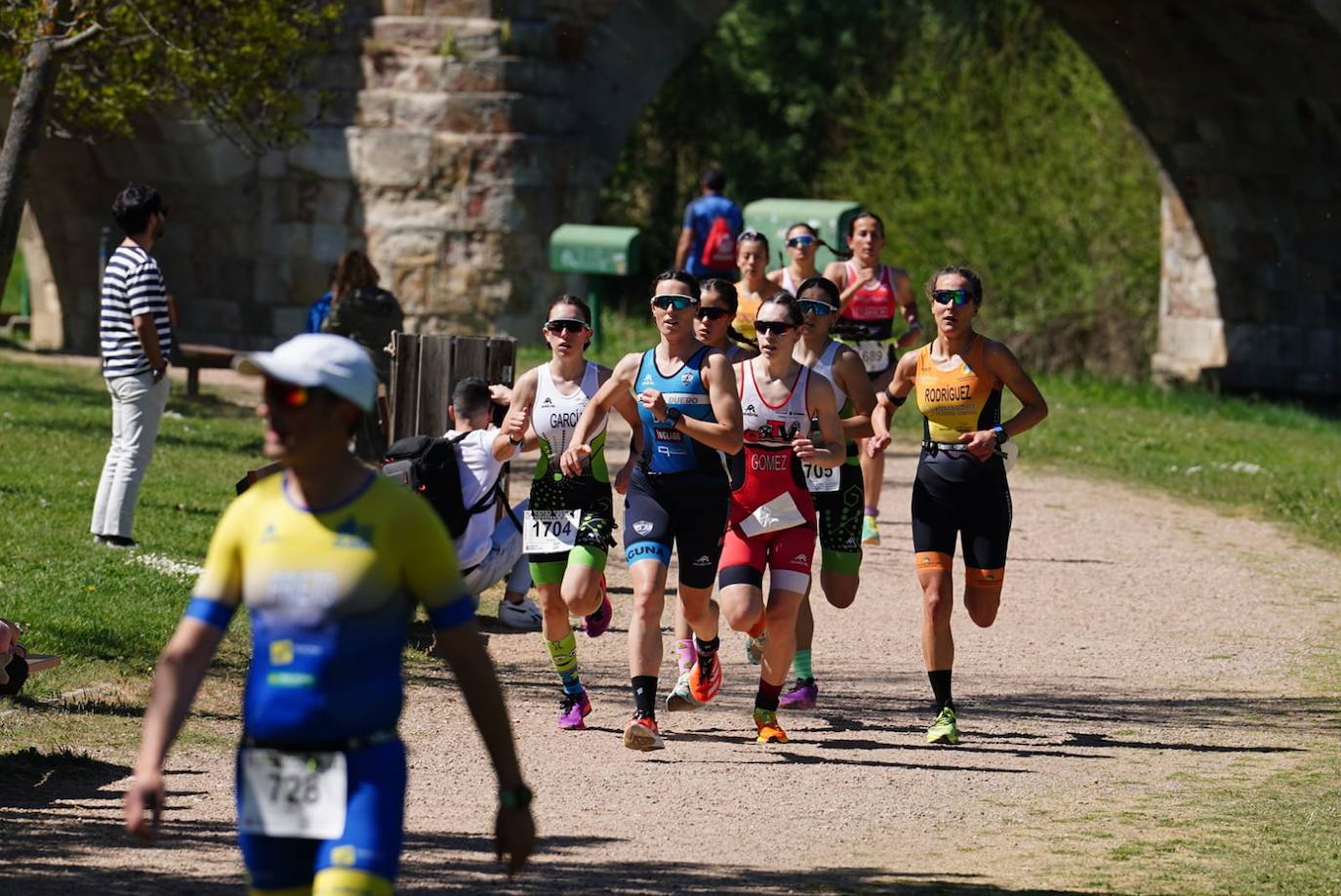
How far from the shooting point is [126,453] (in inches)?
469

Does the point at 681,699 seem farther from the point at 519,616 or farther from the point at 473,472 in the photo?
the point at 519,616

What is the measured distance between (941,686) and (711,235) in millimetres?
10505

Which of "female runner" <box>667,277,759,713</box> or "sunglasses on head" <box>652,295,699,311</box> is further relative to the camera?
"female runner" <box>667,277,759,713</box>

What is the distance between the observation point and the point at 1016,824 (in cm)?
788

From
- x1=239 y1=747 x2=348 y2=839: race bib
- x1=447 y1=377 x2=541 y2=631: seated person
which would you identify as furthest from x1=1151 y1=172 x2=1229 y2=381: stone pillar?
x1=239 y1=747 x2=348 y2=839: race bib

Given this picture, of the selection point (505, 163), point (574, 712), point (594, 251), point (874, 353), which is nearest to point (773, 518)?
point (574, 712)

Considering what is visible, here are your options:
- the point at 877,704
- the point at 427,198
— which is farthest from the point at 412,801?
the point at 427,198

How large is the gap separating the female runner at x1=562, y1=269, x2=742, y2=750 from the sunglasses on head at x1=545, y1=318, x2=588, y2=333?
396mm

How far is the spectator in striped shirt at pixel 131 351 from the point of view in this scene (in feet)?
38.9

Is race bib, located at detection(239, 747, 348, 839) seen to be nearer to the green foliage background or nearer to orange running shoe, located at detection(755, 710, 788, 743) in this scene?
orange running shoe, located at detection(755, 710, 788, 743)

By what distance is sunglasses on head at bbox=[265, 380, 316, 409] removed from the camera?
4734 mm

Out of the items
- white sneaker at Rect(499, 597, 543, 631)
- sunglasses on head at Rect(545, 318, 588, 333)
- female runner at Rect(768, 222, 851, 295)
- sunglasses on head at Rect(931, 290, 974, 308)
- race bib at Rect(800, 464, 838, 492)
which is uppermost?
female runner at Rect(768, 222, 851, 295)

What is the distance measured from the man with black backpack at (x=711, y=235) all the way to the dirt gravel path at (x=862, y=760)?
19.6 ft

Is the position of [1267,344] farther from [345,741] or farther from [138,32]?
[345,741]
